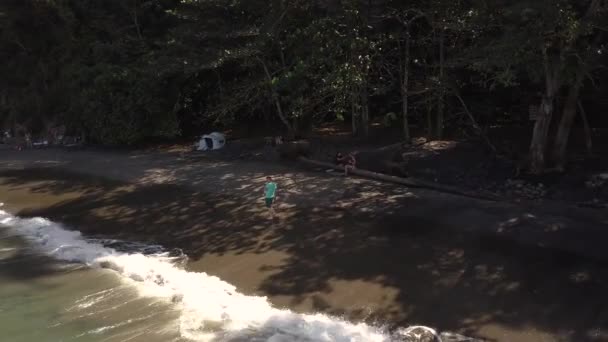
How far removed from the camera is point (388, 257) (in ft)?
35.2

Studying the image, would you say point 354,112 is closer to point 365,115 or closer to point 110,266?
point 365,115

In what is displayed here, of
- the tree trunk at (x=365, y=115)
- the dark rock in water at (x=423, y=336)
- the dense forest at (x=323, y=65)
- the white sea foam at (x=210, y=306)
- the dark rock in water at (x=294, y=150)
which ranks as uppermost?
the dense forest at (x=323, y=65)

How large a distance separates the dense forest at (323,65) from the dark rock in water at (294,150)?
3.88 ft

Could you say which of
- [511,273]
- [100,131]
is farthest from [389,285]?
[100,131]

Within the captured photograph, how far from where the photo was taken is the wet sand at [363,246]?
849 centimetres

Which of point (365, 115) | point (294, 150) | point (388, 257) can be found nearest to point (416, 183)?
point (388, 257)

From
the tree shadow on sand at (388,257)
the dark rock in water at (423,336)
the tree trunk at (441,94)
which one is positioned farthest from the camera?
the tree trunk at (441,94)

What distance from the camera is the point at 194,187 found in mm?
17406

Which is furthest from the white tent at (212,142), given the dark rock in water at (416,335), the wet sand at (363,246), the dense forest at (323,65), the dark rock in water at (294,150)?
the dark rock in water at (416,335)

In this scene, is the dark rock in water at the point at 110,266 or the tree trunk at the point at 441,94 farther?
the tree trunk at the point at 441,94

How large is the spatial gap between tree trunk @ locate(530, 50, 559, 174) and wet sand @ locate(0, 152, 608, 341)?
2804mm

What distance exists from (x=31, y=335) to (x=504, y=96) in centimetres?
1703

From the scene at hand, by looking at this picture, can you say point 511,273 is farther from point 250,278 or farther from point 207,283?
point 207,283

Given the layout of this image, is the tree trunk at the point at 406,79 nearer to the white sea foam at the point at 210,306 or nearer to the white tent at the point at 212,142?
the white tent at the point at 212,142
